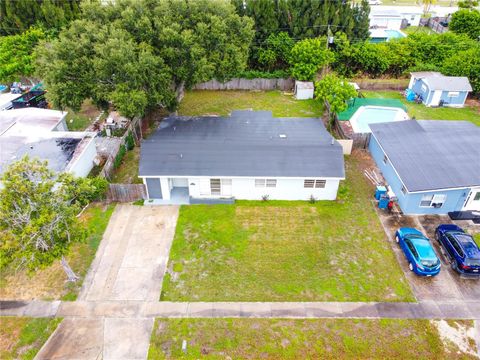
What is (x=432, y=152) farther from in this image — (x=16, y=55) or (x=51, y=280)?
(x=16, y=55)

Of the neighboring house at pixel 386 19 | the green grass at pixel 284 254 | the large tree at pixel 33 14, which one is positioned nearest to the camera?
the green grass at pixel 284 254

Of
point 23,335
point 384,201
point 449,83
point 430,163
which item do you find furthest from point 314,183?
point 449,83

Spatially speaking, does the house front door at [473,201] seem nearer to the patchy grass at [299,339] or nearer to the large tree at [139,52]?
the patchy grass at [299,339]

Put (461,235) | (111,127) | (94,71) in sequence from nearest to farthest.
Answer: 1. (461,235)
2. (94,71)
3. (111,127)

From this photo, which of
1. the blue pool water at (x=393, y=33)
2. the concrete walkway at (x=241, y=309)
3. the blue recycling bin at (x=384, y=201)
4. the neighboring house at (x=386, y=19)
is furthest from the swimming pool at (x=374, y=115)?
the neighboring house at (x=386, y=19)

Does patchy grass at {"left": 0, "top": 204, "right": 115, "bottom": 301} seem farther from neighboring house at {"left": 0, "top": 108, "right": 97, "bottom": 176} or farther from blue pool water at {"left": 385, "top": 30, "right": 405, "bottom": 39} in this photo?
blue pool water at {"left": 385, "top": 30, "right": 405, "bottom": 39}

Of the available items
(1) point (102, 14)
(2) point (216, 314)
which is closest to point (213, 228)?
(2) point (216, 314)

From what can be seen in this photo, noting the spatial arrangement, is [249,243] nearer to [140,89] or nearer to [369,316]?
[369,316]
